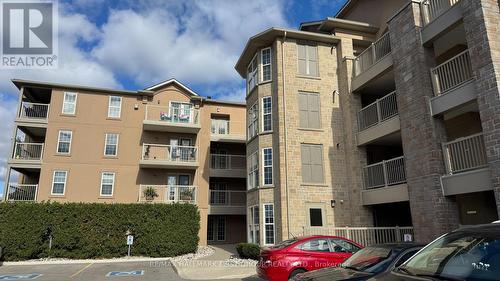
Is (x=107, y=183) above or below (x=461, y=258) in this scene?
above

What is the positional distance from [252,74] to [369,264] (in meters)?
16.9

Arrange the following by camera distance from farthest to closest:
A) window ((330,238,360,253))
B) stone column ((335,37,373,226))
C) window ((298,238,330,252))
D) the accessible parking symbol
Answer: stone column ((335,37,373,226)), the accessible parking symbol, window ((330,238,360,253)), window ((298,238,330,252))

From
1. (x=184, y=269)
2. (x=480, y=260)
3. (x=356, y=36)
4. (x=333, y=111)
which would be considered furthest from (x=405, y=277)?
(x=356, y=36)

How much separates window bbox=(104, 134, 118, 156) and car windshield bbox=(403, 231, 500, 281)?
25644 mm

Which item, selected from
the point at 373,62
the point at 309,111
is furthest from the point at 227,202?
the point at 373,62

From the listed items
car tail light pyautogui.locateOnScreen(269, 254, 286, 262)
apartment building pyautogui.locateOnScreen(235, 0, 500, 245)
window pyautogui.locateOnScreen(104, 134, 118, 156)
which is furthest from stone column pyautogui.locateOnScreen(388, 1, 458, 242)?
window pyautogui.locateOnScreen(104, 134, 118, 156)

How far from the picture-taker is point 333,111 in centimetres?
1964

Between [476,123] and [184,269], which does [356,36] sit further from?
[184,269]

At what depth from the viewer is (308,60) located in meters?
20.1

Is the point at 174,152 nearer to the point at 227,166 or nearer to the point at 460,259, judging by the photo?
the point at 227,166

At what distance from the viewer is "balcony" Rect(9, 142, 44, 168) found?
24.1m

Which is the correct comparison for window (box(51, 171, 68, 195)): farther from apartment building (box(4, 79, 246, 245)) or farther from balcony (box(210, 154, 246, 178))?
balcony (box(210, 154, 246, 178))

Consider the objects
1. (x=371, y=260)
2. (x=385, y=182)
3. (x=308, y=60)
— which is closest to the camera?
(x=371, y=260)

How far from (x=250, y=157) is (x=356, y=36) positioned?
9685 mm
